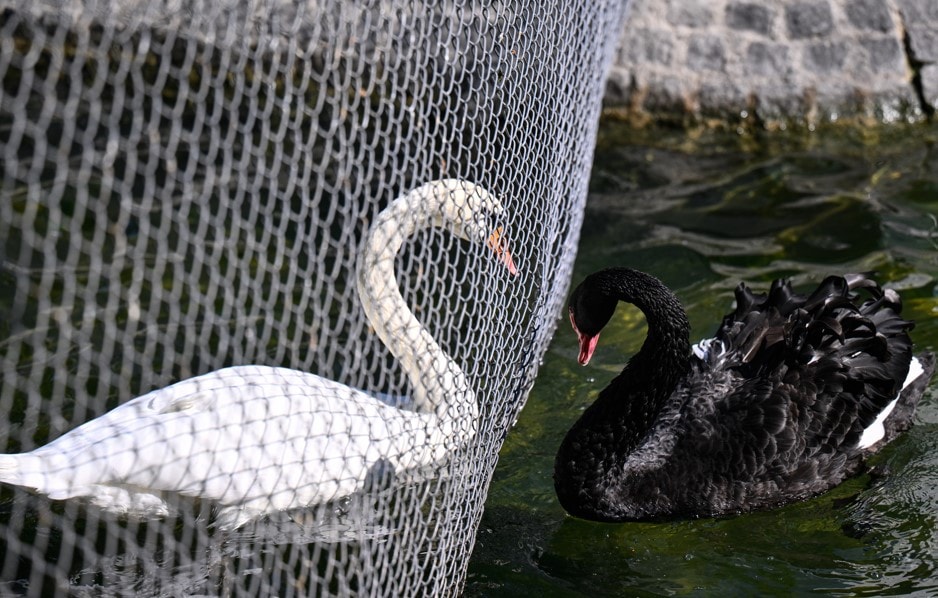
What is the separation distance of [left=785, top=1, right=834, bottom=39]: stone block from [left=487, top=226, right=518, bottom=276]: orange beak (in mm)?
3660

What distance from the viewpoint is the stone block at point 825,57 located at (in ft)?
19.8

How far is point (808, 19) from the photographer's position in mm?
6039

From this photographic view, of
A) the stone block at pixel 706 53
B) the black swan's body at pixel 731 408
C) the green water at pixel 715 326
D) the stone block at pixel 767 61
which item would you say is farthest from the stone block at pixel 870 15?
the black swan's body at pixel 731 408

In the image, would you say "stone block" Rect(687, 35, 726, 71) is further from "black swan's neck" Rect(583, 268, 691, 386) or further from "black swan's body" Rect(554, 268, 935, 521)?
"black swan's neck" Rect(583, 268, 691, 386)

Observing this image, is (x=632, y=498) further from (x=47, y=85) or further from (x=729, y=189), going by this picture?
(x=729, y=189)

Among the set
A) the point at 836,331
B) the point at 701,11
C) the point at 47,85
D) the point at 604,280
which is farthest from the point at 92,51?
the point at 47,85

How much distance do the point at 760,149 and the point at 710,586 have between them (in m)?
3.61

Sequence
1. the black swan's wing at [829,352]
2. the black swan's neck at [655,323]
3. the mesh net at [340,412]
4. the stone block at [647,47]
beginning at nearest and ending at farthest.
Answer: the mesh net at [340,412] < the black swan's neck at [655,323] < the black swan's wing at [829,352] < the stone block at [647,47]

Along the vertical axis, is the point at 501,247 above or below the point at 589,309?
above

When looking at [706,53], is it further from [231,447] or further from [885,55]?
[231,447]

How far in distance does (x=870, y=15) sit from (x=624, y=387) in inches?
152

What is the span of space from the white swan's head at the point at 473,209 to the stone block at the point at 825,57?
140 inches

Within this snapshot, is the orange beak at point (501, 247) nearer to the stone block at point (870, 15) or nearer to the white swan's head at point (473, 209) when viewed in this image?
the white swan's head at point (473, 209)

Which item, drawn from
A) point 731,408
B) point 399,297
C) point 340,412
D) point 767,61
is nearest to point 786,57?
point 767,61
